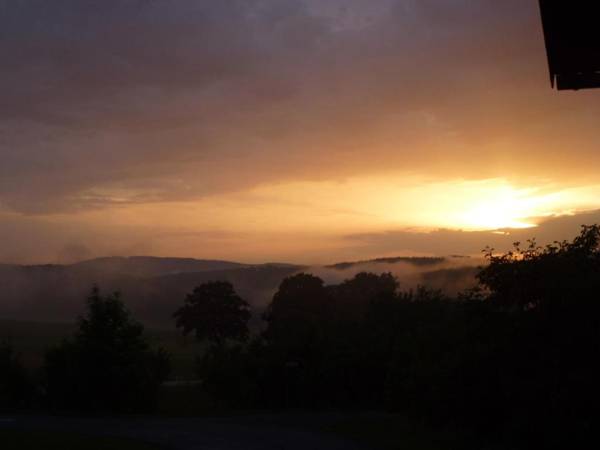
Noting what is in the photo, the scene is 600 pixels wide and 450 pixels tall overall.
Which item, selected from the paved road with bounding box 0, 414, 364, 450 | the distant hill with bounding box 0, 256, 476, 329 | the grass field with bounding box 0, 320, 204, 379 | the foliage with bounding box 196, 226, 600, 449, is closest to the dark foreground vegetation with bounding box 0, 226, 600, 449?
the foliage with bounding box 196, 226, 600, 449

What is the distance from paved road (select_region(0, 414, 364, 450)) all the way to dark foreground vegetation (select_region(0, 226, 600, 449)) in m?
3.40

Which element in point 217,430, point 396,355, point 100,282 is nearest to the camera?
point 396,355

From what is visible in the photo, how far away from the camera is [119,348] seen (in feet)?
124

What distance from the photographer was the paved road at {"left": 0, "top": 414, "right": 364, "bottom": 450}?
24703mm

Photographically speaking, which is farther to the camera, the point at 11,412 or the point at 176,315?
the point at 176,315

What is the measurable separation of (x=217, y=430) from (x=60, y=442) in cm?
644

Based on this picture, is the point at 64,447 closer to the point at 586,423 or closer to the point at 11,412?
the point at 11,412

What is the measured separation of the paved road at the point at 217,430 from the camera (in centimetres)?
2470

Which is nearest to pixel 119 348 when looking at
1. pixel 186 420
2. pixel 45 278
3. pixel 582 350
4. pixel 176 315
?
pixel 186 420

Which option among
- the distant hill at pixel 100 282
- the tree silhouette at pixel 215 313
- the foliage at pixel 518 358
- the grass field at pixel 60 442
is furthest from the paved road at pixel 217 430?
the distant hill at pixel 100 282

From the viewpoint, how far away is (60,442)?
82.8ft

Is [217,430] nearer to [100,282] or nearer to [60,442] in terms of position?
[60,442]

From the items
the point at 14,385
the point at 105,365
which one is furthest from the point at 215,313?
the point at 105,365

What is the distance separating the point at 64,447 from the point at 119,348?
45.3ft
